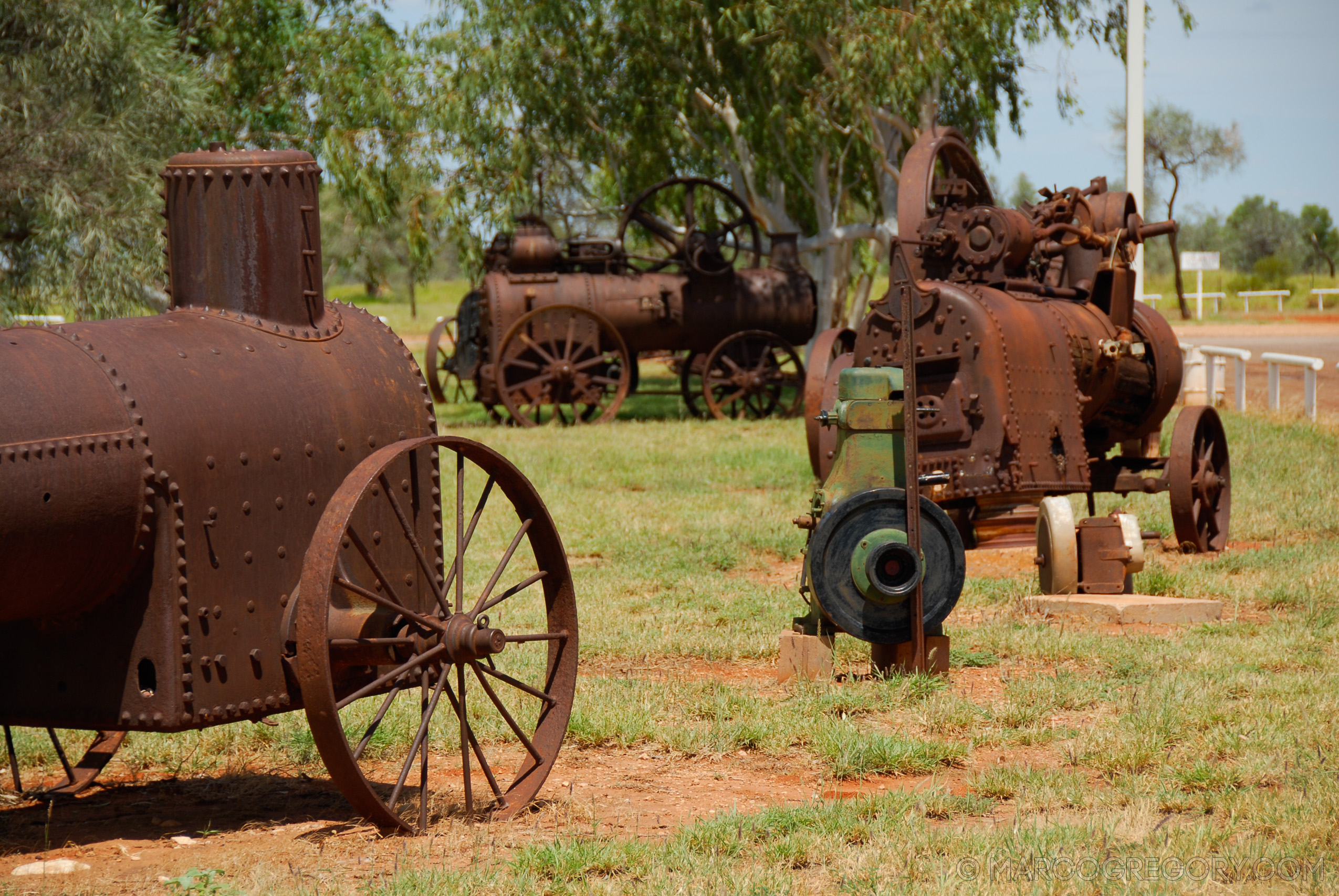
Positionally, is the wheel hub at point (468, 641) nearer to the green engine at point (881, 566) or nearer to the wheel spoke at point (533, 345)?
the green engine at point (881, 566)

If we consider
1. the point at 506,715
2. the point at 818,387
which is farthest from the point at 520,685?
the point at 818,387

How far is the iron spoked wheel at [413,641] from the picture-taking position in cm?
410

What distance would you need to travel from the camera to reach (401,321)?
4656 centimetres

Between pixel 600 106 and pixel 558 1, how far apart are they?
1.97 metres

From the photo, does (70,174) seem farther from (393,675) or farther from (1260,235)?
(1260,235)

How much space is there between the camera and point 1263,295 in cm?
4078

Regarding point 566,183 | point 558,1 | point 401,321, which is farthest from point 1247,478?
point 401,321

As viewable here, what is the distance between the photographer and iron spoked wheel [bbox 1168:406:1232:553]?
9148 mm

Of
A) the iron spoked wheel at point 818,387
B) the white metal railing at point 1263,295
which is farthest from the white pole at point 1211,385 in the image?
the white metal railing at point 1263,295

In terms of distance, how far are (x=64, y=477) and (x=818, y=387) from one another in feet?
22.0

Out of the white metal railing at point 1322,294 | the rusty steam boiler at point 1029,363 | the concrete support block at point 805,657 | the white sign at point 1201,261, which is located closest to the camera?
the concrete support block at point 805,657

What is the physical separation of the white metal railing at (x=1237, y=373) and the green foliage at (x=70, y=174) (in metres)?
12.6

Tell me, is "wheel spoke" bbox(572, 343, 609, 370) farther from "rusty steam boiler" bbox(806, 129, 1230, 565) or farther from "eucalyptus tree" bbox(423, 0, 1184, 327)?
"rusty steam boiler" bbox(806, 129, 1230, 565)

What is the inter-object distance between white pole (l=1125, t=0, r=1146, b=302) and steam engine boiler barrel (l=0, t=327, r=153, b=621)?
14.8 meters
